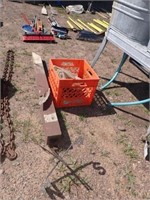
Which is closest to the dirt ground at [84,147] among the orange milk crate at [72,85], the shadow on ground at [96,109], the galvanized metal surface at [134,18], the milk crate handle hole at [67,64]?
the shadow on ground at [96,109]

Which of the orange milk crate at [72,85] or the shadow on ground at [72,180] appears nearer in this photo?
the shadow on ground at [72,180]

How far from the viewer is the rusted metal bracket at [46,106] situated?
3.13 meters

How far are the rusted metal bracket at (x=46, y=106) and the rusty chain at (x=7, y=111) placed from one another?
431 millimetres

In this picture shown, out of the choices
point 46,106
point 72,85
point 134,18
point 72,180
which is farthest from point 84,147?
point 134,18

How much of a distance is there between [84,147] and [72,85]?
89cm

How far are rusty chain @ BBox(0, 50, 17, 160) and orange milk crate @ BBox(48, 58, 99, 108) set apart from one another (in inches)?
27.6

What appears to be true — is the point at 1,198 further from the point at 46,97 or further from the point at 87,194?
the point at 46,97

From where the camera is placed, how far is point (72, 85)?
3.57 metres

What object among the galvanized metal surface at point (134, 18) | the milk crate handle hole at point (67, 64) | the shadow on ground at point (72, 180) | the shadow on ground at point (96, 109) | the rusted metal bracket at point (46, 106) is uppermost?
the galvanized metal surface at point (134, 18)

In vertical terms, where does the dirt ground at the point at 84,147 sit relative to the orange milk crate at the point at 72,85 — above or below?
below

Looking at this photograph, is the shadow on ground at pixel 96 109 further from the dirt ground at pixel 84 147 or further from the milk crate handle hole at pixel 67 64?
the milk crate handle hole at pixel 67 64

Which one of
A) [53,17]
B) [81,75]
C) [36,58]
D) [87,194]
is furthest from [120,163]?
[53,17]

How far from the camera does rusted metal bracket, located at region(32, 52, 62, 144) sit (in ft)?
10.3

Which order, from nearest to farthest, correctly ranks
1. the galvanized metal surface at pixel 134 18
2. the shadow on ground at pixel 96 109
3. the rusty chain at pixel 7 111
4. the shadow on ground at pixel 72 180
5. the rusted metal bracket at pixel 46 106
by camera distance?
the shadow on ground at pixel 72 180 < the rusty chain at pixel 7 111 < the rusted metal bracket at pixel 46 106 < the galvanized metal surface at pixel 134 18 < the shadow on ground at pixel 96 109
